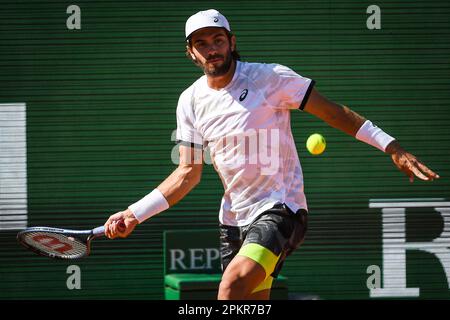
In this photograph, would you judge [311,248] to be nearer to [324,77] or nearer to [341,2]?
[324,77]

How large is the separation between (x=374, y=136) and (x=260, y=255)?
3.24 feet

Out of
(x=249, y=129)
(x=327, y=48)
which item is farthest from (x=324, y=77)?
(x=249, y=129)

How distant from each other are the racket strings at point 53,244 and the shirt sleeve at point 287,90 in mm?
1546

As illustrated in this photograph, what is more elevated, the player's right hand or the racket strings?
the player's right hand

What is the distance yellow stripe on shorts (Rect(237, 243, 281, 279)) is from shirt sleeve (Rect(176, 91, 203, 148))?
0.83 m

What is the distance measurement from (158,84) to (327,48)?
170 centimetres

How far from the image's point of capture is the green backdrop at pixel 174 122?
8.89 meters

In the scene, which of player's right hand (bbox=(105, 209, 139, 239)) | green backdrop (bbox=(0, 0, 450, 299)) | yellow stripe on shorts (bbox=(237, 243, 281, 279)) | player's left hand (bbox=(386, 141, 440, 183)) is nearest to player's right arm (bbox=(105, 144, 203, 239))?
player's right hand (bbox=(105, 209, 139, 239))

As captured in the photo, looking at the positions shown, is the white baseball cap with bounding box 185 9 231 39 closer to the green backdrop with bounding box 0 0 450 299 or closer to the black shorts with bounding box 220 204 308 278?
the black shorts with bounding box 220 204 308 278

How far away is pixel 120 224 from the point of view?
5465 millimetres

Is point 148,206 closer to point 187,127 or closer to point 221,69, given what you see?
point 187,127

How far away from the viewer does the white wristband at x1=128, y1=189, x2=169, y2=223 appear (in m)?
5.54

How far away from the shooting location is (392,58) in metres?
9.03

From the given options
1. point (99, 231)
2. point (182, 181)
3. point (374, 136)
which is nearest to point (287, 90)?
point (374, 136)
